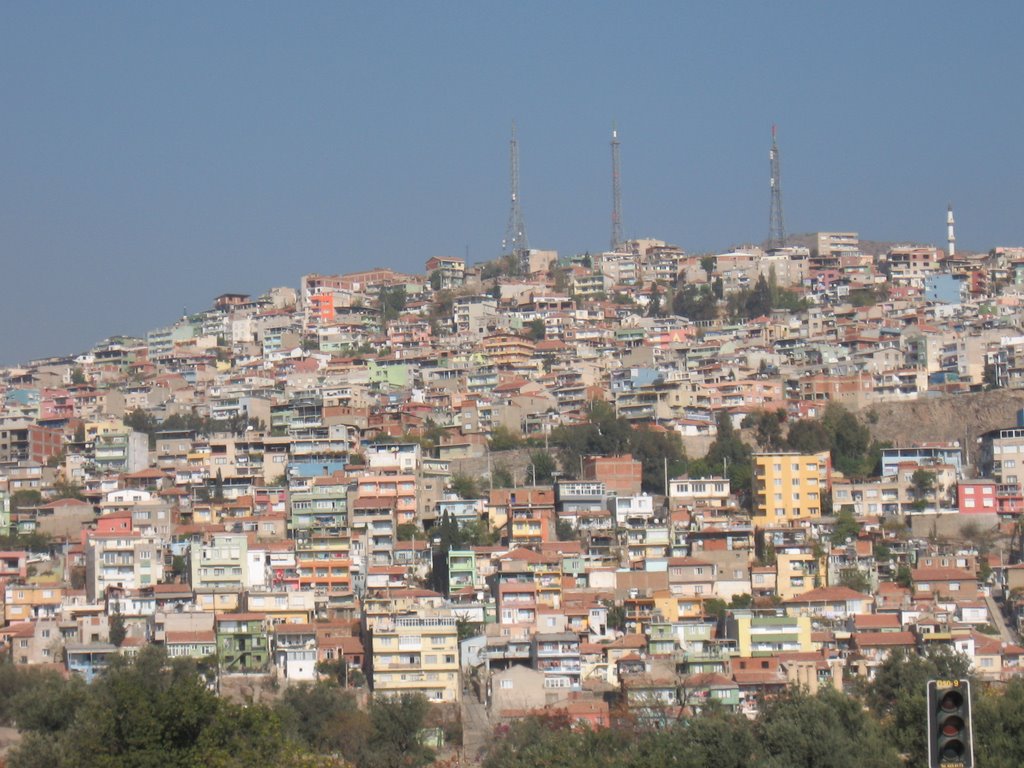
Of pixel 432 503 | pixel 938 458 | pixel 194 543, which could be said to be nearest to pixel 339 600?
pixel 194 543

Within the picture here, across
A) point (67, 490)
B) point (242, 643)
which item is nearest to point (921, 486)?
point (242, 643)

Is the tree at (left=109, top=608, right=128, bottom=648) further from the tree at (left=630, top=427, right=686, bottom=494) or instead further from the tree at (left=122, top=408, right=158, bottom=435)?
the tree at (left=122, top=408, right=158, bottom=435)

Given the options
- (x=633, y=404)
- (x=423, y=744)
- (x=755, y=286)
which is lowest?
(x=423, y=744)

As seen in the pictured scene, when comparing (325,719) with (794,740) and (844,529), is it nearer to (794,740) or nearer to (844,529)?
(794,740)

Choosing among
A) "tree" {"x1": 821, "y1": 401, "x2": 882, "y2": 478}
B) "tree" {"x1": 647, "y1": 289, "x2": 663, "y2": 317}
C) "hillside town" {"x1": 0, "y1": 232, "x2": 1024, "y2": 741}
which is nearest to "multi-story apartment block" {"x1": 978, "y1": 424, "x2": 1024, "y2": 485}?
"hillside town" {"x1": 0, "y1": 232, "x2": 1024, "y2": 741}

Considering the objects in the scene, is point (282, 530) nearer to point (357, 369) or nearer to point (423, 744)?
point (423, 744)

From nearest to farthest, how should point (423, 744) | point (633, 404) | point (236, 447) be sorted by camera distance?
1. point (423, 744)
2. point (236, 447)
3. point (633, 404)

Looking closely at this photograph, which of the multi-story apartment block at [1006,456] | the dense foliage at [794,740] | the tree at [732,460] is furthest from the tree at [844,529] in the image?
the dense foliage at [794,740]
